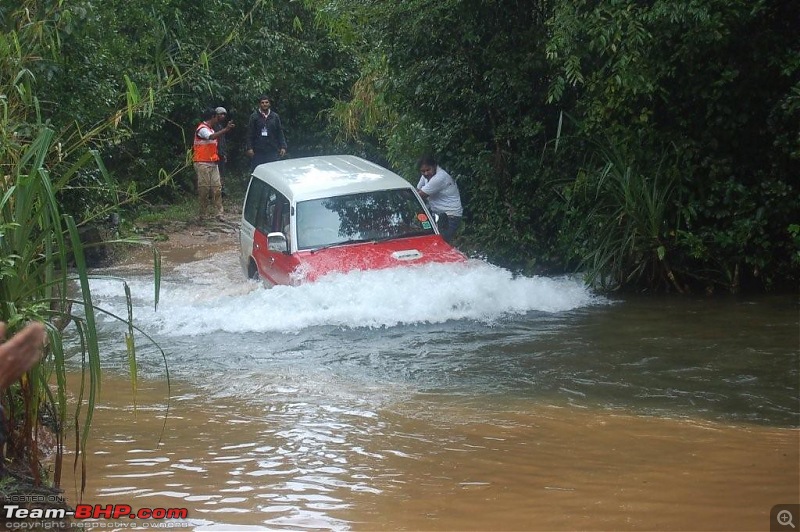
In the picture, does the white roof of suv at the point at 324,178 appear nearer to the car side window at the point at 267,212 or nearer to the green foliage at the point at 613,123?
the car side window at the point at 267,212

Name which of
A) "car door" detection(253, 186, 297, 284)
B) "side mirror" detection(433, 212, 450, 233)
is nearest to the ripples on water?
"car door" detection(253, 186, 297, 284)

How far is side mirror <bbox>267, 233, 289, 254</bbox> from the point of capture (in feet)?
33.3

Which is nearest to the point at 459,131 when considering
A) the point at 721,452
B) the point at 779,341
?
the point at 779,341

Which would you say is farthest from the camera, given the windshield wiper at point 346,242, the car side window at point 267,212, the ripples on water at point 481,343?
the car side window at point 267,212

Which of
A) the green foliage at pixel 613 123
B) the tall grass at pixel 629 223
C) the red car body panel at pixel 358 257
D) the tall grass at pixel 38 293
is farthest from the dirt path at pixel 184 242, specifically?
the tall grass at pixel 38 293

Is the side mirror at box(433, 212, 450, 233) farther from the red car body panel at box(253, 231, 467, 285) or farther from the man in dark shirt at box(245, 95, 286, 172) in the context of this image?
the man in dark shirt at box(245, 95, 286, 172)

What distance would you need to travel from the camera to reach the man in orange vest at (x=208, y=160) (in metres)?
17.4

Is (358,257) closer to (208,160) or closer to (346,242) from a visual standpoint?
(346,242)

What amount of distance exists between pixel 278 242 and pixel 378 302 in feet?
4.07

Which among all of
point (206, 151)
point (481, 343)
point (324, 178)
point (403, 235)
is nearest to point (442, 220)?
point (403, 235)

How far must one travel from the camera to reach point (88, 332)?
14.2 ft

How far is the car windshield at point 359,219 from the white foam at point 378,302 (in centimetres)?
62

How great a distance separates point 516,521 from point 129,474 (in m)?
2.13

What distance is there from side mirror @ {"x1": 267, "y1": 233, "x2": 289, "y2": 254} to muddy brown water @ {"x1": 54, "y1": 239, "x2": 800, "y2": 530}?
0.45 meters
